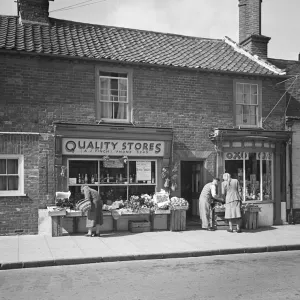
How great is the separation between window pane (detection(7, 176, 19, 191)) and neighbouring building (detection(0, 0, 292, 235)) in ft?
0.14

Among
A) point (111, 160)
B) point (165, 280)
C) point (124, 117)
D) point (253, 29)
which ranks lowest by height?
point (165, 280)

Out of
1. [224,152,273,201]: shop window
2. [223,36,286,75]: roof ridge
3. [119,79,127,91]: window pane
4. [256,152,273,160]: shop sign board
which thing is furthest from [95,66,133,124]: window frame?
[223,36,286,75]: roof ridge

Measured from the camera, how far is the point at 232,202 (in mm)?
13211

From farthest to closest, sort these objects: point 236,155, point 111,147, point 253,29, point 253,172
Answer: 1. point 253,29
2. point 253,172
3. point 236,155
4. point 111,147

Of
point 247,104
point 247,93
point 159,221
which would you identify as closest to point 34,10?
point 247,93

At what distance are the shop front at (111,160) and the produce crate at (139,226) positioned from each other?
0.93 ft

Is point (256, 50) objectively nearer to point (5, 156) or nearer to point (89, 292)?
point (5, 156)

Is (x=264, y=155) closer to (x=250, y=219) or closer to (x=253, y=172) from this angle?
(x=253, y=172)

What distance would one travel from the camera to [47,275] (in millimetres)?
8156

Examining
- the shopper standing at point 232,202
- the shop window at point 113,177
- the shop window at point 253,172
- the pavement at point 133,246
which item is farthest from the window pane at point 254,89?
the pavement at point 133,246

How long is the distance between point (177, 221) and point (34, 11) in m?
9.10

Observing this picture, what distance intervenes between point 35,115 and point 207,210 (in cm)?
638

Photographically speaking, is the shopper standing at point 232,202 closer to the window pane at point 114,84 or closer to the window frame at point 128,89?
the window frame at point 128,89

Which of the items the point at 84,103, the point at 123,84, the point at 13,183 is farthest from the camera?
the point at 123,84
